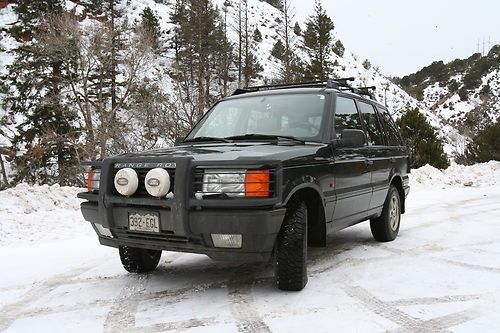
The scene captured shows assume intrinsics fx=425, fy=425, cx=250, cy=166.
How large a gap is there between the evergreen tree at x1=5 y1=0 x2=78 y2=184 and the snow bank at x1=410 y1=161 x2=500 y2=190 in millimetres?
13508

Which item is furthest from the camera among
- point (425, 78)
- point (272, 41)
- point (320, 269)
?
point (425, 78)

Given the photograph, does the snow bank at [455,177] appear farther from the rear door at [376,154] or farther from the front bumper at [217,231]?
the front bumper at [217,231]

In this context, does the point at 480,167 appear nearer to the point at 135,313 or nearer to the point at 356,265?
the point at 356,265

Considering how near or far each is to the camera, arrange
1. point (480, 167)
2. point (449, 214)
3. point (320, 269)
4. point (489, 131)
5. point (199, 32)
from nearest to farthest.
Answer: point (320, 269) < point (449, 214) < point (480, 167) < point (489, 131) < point (199, 32)

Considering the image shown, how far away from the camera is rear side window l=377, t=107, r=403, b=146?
5768mm

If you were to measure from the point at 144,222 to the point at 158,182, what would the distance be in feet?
1.19

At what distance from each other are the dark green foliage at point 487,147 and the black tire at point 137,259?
1930 cm

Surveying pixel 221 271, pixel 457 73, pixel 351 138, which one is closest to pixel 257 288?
pixel 221 271

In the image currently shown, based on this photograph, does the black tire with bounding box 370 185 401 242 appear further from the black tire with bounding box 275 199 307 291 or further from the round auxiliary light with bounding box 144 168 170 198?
the round auxiliary light with bounding box 144 168 170 198

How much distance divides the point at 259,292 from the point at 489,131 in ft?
65.7

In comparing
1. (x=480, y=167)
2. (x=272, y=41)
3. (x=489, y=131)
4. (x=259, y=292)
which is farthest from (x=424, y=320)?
(x=272, y=41)

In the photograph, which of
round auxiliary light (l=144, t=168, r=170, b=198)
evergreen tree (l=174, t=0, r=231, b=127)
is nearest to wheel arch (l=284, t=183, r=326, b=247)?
round auxiliary light (l=144, t=168, r=170, b=198)

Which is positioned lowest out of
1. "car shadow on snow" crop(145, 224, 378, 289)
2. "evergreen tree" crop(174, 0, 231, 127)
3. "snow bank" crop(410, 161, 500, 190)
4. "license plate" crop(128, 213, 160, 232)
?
"snow bank" crop(410, 161, 500, 190)

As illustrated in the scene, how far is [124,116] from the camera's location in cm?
2269
